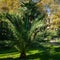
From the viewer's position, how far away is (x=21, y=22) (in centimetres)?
1628

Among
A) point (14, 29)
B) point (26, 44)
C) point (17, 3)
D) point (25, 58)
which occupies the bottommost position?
point (25, 58)

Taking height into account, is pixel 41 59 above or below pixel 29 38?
below

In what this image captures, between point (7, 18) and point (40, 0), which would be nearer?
point (7, 18)

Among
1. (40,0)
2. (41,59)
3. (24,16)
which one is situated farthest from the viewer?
(40,0)

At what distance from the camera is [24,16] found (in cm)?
1691

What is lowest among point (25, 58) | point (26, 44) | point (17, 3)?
point (25, 58)

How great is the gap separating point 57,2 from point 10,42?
26.4m

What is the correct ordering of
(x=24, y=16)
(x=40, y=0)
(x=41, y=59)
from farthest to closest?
(x=40, y=0) < (x=24, y=16) < (x=41, y=59)

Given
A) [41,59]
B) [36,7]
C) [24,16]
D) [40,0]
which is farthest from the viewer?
[40,0]

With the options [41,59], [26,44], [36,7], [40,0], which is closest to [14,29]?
[26,44]

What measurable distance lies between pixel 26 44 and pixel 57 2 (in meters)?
26.1

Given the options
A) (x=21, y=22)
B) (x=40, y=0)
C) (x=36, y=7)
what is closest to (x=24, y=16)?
(x=21, y=22)

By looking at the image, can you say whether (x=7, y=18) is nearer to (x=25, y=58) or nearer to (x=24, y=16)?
(x=24, y=16)

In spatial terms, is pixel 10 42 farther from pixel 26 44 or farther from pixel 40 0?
pixel 40 0
